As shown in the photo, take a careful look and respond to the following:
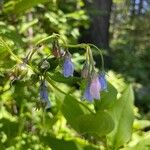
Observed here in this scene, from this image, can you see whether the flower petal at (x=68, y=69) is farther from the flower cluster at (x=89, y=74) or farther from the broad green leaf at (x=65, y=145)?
the broad green leaf at (x=65, y=145)

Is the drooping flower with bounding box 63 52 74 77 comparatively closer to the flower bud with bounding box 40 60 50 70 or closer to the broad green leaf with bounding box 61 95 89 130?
the flower bud with bounding box 40 60 50 70

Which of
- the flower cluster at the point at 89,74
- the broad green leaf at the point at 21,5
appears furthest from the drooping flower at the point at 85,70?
the broad green leaf at the point at 21,5

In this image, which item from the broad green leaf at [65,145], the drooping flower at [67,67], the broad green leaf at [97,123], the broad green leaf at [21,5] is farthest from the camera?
the broad green leaf at [21,5]

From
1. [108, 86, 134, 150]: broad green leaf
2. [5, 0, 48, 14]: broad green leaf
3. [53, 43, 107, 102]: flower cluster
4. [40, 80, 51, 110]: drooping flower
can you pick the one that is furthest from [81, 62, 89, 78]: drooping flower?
[5, 0, 48, 14]: broad green leaf

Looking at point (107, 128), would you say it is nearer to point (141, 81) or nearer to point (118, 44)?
point (141, 81)

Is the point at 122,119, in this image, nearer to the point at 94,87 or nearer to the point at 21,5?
the point at 94,87

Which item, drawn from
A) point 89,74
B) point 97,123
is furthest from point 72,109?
point 89,74
